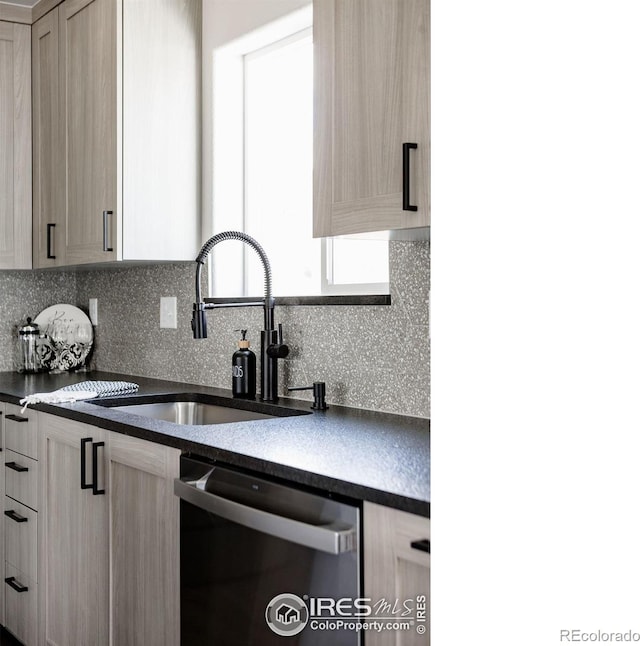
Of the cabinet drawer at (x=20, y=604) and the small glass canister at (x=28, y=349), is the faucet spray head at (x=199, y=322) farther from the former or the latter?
the small glass canister at (x=28, y=349)

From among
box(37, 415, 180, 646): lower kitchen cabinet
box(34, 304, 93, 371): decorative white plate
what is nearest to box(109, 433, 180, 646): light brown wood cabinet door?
box(37, 415, 180, 646): lower kitchen cabinet

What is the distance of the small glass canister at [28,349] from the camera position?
3342 millimetres

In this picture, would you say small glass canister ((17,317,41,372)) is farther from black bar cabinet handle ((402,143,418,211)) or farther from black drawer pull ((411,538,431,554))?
black drawer pull ((411,538,431,554))

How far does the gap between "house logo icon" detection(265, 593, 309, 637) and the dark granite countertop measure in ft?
0.71

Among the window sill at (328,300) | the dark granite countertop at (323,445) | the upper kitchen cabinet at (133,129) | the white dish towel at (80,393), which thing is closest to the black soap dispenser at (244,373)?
the dark granite countertop at (323,445)

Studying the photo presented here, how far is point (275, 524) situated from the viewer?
136cm

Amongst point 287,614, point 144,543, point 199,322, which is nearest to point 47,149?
point 199,322

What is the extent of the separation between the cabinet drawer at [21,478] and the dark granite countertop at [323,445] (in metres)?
0.22

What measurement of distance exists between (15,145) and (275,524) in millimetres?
2441

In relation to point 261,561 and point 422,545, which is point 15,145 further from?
point 422,545

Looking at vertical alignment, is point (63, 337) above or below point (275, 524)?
above
